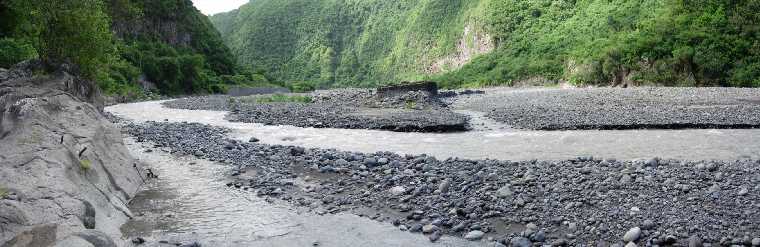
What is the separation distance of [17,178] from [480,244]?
7273 millimetres

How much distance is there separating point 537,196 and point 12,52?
31.0 meters

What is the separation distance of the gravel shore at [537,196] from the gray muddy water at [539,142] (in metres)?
3.11

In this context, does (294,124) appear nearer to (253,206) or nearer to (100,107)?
(100,107)

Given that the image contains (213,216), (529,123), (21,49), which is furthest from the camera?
(21,49)

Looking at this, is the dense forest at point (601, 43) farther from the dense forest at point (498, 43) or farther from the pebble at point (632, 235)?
the pebble at point (632, 235)

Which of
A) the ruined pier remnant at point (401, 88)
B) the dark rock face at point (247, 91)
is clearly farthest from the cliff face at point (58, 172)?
the dark rock face at point (247, 91)

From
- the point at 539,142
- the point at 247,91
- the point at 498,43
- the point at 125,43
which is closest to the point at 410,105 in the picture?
the point at 539,142

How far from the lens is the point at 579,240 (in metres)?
7.98

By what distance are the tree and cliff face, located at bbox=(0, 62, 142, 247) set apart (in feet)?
17.9

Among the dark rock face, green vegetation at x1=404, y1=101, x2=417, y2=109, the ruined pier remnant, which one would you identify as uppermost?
the ruined pier remnant

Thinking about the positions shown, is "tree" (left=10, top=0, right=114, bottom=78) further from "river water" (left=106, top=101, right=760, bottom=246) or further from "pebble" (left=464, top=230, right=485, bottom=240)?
"pebble" (left=464, top=230, right=485, bottom=240)

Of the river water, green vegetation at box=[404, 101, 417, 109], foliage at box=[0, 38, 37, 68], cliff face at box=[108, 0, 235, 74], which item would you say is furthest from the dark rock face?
the river water

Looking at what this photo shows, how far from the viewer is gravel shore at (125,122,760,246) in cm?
802

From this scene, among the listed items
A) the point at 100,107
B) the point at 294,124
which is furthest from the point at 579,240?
the point at 294,124
